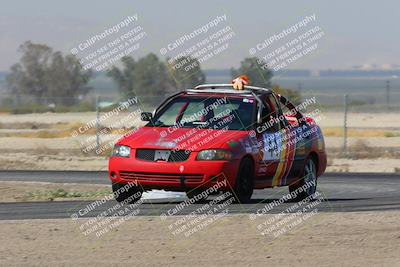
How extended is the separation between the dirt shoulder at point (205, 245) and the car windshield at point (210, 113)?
279cm

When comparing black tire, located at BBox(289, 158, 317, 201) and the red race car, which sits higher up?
the red race car

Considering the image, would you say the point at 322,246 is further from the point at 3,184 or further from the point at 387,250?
the point at 3,184

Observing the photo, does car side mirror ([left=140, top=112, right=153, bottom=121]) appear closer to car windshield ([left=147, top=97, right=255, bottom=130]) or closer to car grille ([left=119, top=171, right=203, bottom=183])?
car windshield ([left=147, top=97, right=255, bottom=130])

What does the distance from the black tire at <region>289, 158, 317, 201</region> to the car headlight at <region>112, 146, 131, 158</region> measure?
10.1 feet

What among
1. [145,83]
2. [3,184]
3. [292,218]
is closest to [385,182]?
[3,184]

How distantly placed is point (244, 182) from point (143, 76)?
219ft

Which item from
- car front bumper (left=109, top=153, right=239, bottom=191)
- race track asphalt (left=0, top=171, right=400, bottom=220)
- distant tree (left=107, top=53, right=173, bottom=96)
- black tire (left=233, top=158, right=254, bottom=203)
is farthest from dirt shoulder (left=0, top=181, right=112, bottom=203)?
distant tree (left=107, top=53, right=173, bottom=96)

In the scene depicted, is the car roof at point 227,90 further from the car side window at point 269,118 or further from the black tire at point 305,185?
the black tire at point 305,185

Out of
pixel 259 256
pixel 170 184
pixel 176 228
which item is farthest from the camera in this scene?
pixel 170 184

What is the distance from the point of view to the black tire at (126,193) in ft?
52.0

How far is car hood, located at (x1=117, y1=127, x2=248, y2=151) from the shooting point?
1541 centimetres

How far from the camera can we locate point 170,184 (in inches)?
607

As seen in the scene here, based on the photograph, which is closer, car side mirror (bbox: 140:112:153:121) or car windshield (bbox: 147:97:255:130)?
car windshield (bbox: 147:97:255:130)

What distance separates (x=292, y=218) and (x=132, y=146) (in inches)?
111
